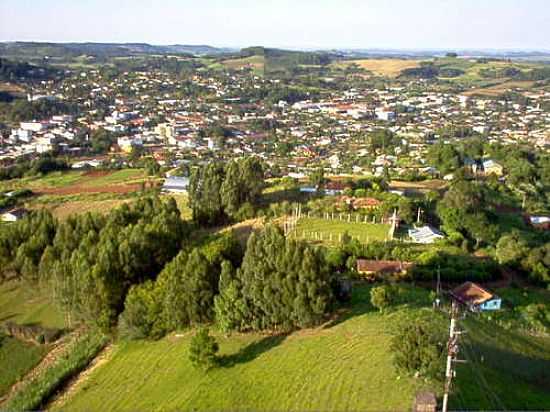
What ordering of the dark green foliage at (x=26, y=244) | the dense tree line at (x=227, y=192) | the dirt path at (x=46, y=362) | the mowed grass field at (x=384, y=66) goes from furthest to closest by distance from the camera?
the mowed grass field at (x=384, y=66)
the dense tree line at (x=227, y=192)
the dark green foliage at (x=26, y=244)
the dirt path at (x=46, y=362)

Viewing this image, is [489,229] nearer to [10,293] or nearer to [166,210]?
[166,210]

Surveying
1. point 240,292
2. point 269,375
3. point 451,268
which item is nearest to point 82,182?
point 451,268

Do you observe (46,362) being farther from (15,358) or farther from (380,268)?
(380,268)

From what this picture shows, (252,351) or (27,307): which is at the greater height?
(252,351)

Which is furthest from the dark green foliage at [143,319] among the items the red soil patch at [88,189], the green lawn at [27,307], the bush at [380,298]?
the red soil patch at [88,189]

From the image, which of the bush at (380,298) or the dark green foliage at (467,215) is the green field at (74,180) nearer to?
the dark green foliage at (467,215)

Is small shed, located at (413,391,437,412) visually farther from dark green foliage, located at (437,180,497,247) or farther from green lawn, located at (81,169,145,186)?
green lawn, located at (81,169,145,186)

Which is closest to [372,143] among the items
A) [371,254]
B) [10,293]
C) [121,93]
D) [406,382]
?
[371,254]

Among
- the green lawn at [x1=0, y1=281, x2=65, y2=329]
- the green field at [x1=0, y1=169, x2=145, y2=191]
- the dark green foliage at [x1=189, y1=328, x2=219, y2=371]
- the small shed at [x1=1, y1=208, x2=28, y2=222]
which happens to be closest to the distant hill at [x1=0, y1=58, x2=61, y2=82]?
the green field at [x1=0, y1=169, x2=145, y2=191]
